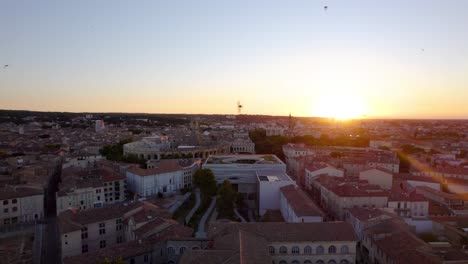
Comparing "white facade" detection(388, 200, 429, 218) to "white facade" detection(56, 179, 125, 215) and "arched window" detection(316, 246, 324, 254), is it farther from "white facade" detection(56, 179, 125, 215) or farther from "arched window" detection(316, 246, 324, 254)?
"white facade" detection(56, 179, 125, 215)

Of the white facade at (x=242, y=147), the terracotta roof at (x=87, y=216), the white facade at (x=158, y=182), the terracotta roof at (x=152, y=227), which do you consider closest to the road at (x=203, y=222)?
the terracotta roof at (x=152, y=227)

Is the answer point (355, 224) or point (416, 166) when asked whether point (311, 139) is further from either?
point (355, 224)

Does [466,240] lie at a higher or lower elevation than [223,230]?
lower

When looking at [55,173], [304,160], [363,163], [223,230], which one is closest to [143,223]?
[223,230]

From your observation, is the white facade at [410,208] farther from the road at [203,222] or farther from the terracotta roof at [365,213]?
the road at [203,222]

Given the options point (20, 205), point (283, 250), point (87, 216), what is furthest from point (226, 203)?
point (20, 205)

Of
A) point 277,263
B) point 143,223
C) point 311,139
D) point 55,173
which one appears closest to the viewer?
point 277,263
